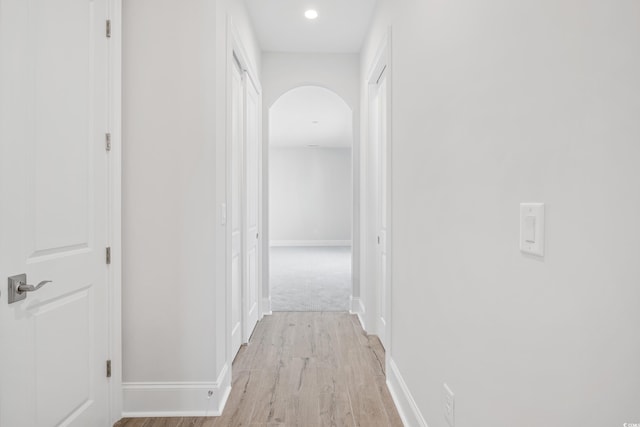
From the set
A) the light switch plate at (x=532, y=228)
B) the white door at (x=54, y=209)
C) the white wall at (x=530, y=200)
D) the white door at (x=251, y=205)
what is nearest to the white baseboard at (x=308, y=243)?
the white door at (x=251, y=205)

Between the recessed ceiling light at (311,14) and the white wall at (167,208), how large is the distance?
1.31 meters

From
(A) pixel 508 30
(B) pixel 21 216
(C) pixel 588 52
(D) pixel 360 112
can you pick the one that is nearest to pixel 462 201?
(A) pixel 508 30

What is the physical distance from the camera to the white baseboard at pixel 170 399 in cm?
201

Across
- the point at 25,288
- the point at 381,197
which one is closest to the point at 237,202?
the point at 381,197

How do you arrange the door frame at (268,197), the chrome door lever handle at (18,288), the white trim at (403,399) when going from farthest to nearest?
the door frame at (268,197) < the white trim at (403,399) < the chrome door lever handle at (18,288)

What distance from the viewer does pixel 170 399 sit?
202 cm

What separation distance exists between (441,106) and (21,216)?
1.64 meters

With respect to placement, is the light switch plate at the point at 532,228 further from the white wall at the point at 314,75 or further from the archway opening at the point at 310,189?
the archway opening at the point at 310,189

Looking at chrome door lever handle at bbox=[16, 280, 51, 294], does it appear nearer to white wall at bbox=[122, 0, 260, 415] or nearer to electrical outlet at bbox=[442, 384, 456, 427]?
white wall at bbox=[122, 0, 260, 415]

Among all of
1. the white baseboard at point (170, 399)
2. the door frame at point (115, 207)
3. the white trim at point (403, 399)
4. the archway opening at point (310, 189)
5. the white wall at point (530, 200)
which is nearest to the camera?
the white wall at point (530, 200)

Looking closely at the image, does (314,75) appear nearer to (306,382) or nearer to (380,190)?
(380,190)

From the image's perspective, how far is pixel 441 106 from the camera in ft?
4.83

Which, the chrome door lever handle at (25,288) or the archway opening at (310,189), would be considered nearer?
the chrome door lever handle at (25,288)

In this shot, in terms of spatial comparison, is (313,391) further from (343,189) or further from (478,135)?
(343,189)
